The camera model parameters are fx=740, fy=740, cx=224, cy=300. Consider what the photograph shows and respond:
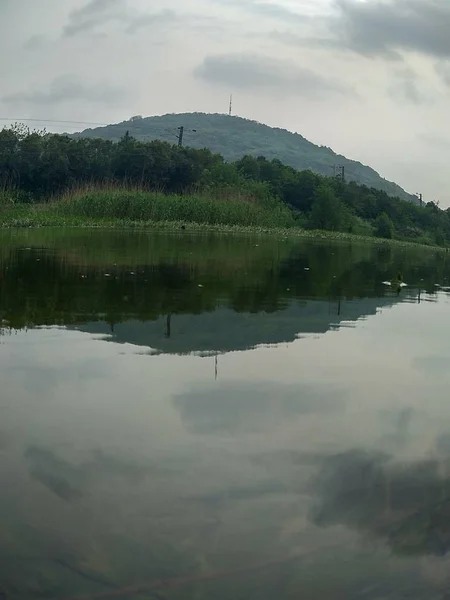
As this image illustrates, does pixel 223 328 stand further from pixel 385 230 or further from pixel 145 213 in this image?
pixel 385 230

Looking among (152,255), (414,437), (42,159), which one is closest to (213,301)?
(414,437)

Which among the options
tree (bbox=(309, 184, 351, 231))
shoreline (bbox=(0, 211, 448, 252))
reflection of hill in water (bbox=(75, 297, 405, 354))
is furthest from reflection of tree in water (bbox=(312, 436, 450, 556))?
tree (bbox=(309, 184, 351, 231))

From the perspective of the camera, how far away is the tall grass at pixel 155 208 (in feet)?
125

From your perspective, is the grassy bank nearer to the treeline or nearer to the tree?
the treeline

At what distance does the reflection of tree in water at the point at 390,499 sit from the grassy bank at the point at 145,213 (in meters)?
29.1

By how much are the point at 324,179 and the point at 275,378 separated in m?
64.0

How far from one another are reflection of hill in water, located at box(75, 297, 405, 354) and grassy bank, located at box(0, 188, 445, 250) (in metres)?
24.3

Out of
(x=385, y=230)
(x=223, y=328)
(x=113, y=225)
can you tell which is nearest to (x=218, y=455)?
(x=223, y=328)

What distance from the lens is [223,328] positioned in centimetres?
761

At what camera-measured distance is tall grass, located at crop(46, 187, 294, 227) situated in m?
38.2

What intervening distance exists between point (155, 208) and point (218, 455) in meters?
36.8

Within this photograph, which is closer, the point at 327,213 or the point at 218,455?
the point at 218,455

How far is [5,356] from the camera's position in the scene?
5.81 metres

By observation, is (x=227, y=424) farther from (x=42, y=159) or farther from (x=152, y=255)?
(x=42, y=159)
